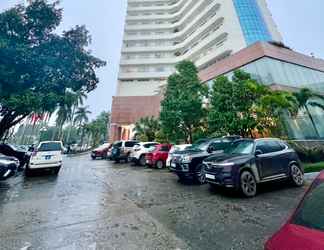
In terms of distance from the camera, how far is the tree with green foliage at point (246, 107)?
1234 cm

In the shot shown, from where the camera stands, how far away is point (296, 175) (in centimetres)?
756

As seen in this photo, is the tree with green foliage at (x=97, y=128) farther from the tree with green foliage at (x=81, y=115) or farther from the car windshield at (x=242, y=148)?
the car windshield at (x=242, y=148)

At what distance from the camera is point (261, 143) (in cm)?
724

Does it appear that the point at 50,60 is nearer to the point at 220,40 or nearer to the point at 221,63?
the point at 221,63

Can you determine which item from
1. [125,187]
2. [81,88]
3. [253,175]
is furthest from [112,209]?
[81,88]

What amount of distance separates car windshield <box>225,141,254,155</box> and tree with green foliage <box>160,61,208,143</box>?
9041 mm

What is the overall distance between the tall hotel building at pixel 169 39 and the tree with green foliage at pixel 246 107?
2775 cm

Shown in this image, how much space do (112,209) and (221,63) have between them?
21.3 m

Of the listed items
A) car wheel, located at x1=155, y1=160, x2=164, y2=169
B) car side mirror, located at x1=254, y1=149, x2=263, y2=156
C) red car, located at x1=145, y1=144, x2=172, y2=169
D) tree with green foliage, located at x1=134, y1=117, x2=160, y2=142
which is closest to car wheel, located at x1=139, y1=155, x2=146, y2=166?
red car, located at x1=145, y1=144, x2=172, y2=169

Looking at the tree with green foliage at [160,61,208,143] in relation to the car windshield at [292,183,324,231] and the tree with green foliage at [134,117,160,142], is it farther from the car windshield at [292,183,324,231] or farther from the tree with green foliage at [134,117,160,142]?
the car windshield at [292,183,324,231]

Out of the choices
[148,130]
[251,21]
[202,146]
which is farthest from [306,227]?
[251,21]

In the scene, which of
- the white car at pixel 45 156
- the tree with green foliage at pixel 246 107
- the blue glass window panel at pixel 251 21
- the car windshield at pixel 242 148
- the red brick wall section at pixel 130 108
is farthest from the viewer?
the red brick wall section at pixel 130 108

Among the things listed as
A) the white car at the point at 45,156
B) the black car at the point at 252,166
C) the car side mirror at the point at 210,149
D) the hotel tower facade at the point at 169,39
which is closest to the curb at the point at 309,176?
the black car at the point at 252,166

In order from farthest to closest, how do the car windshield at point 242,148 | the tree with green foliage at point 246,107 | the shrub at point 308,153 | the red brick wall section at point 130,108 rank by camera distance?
the red brick wall section at point 130,108 → the shrub at point 308,153 → the tree with green foliage at point 246,107 → the car windshield at point 242,148
